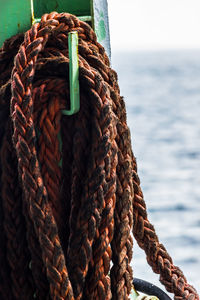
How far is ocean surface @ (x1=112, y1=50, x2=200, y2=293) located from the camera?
6922 millimetres

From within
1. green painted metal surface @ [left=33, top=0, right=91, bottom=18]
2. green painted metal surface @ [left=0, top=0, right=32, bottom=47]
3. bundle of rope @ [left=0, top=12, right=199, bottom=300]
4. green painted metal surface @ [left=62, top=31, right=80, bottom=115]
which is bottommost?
bundle of rope @ [left=0, top=12, right=199, bottom=300]

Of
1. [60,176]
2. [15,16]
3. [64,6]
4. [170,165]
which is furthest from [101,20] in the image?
[170,165]

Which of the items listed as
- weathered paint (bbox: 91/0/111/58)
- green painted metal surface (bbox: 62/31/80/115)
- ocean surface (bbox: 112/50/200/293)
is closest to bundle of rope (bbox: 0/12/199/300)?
green painted metal surface (bbox: 62/31/80/115)

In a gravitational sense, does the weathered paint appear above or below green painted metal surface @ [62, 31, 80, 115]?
above

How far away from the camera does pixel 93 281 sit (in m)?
1.25

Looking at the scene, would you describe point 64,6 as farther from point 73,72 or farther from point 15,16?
point 73,72

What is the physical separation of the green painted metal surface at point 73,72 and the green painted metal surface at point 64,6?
25 centimetres

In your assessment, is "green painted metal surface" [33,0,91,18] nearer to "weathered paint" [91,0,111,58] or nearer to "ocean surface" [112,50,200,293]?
"weathered paint" [91,0,111,58]

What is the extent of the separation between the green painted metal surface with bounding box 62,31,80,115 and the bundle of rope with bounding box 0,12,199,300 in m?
0.02

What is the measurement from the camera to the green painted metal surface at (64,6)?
1.54 meters

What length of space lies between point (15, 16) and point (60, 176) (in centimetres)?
39

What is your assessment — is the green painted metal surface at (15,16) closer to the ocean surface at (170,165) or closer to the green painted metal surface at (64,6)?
the green painted metal surface at (64,6)

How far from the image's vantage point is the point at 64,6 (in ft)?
5.07

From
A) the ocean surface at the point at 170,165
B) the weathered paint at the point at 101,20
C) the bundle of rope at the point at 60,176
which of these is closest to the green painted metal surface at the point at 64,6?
the weathered paint at the point at 101,20
